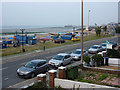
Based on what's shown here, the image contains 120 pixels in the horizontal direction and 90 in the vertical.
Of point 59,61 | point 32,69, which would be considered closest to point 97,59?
point 59,61

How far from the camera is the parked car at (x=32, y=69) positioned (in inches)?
539

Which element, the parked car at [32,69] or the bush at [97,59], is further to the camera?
the bush at [97,59]

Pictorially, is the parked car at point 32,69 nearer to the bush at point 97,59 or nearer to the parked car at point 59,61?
the parked car at point 59,61

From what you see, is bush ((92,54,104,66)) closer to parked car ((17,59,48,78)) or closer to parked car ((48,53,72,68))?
parked car ((48,53,72,68))

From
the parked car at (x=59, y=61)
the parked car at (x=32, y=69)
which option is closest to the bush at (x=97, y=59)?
the parked car at (x=59, y=61)

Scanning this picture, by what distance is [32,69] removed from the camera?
14.3 m

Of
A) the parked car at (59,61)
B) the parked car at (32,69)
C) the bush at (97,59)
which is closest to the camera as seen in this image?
the parked car at (32,69)

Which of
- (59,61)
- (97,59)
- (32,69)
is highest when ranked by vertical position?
(97,59)

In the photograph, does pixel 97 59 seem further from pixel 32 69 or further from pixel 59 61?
pixel 32 69

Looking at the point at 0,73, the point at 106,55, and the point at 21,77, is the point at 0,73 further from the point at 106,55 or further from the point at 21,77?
the point at 106,55

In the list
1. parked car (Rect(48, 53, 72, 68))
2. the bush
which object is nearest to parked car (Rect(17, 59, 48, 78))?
parked car (Rect(48, 53, 72, 68))

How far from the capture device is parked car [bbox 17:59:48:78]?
1370 centimetres

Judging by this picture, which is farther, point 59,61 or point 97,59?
point 59,61

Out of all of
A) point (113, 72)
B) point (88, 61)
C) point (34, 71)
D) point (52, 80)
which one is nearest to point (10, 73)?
point (34, 71)
